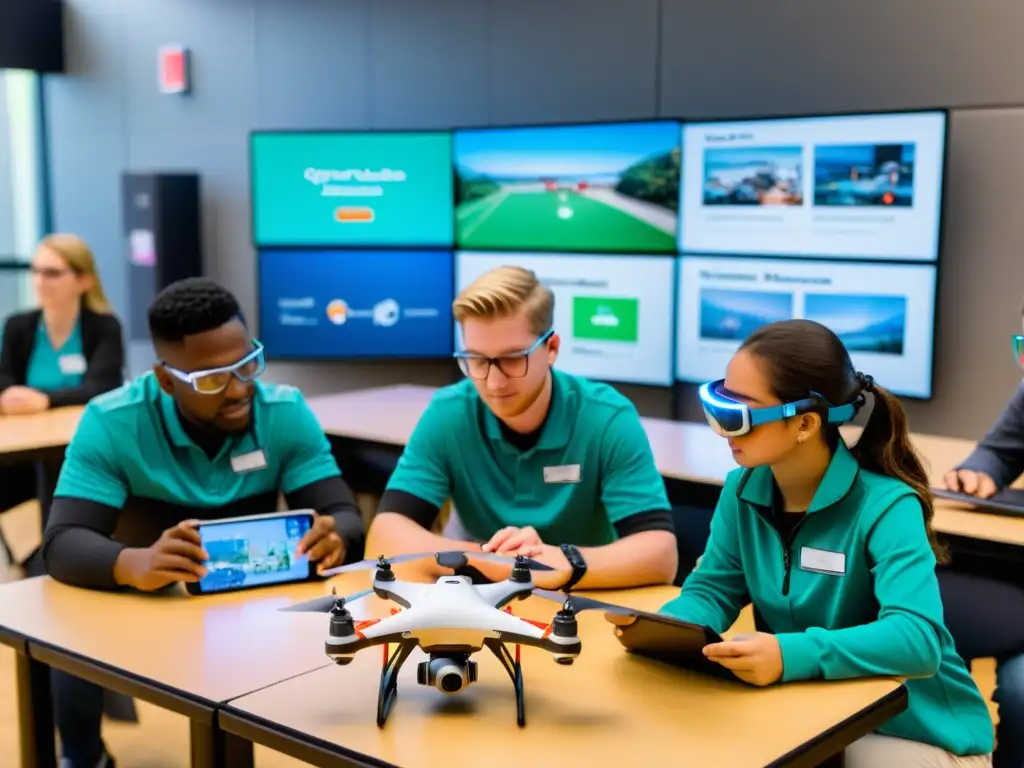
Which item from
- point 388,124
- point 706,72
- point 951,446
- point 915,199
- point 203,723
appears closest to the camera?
point 203,723

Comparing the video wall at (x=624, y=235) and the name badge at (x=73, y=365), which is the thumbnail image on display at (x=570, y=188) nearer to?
the video wall at (x=624, y=235)

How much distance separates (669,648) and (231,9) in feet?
18.5

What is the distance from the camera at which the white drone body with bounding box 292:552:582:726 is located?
162 centimetres

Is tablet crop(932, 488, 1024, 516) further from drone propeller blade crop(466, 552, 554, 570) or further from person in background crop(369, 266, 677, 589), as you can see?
drone propeller blade crop(466, 552, 554, 570)

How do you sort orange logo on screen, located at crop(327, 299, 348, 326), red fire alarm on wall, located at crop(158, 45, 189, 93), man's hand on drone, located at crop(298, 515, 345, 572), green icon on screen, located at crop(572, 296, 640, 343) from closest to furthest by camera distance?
man's hand on drone, located at crop(298, 515, 345, 572) → green icon on screen, located at crop(572, 296, 640, 343) → orange logo on screen, located at crop(327, 299, 348, 326) → red fire alarm on wall, located at crop(158, 45, 189, 93)

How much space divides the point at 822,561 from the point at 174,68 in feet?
19.2

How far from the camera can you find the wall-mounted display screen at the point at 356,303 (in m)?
5.88

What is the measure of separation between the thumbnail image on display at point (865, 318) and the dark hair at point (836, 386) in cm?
273

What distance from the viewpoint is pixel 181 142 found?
6875mm

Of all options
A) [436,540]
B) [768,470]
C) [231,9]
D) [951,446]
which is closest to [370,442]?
[436,540]

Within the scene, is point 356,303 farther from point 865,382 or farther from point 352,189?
point 865,382

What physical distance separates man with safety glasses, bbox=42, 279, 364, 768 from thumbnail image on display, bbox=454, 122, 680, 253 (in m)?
2.93

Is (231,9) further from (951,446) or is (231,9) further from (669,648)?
(669,648)

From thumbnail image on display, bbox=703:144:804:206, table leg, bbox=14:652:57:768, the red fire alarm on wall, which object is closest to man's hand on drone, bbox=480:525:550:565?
table leg, bbox=14:652:57:768
